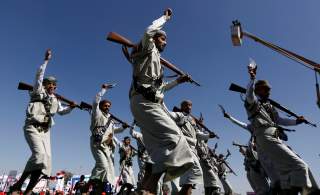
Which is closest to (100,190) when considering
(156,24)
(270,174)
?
(270,174)

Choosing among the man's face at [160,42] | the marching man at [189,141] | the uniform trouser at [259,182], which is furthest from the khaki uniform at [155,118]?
the uniform trouser at [259,182]

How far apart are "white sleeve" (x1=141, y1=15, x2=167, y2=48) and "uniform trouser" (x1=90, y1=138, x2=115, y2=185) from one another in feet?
14.8

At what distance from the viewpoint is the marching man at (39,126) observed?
18.1ft

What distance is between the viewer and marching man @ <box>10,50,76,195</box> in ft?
18.1

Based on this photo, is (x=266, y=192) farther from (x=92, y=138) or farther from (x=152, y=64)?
(x=152, y=64)

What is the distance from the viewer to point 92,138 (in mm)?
7867

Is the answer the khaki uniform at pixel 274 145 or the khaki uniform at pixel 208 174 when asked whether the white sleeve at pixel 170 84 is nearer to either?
the khaki uniform at pixel 274 145

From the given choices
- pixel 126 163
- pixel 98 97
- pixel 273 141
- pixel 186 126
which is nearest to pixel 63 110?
pixel 98 97

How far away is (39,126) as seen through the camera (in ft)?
19.6

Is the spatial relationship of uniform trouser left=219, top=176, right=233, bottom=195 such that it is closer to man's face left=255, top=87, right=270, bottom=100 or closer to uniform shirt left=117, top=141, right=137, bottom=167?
uniform shirt left=117, top=141, right=137, bottom=167

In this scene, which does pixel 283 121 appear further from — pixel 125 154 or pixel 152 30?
pixel 125 154

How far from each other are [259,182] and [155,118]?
7.34m

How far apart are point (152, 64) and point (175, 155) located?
1299 millimetres

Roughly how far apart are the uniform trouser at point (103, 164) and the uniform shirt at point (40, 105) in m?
1.77
